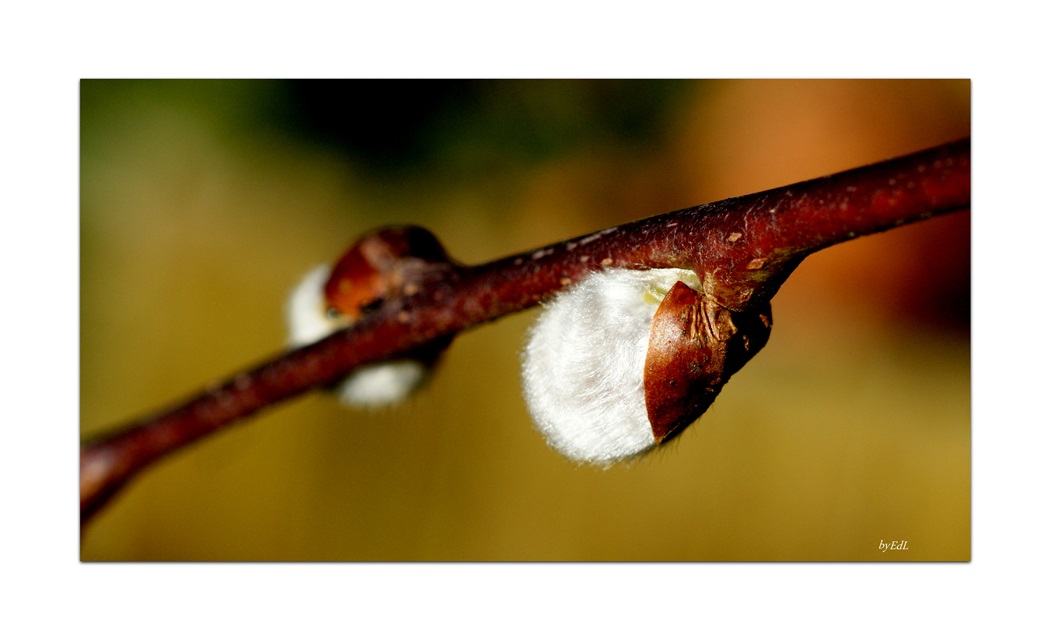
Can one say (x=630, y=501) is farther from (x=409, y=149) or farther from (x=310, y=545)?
(x=409, y=149)

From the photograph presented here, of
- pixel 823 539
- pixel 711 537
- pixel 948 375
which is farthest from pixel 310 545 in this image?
pixel 948 375

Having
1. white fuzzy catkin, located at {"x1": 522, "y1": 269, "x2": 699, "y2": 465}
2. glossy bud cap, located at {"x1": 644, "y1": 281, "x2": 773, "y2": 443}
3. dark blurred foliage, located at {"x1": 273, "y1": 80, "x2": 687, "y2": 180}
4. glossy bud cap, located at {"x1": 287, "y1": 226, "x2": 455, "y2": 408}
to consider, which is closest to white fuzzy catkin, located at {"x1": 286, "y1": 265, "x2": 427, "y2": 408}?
glossy bud cap, located at {"x1": 287, "y1": 226, "x2": 455, "y2": 408}

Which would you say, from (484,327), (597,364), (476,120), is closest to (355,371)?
(597,364)

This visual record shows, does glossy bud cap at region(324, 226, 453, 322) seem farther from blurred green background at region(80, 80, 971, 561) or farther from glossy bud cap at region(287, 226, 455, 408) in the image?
blurred green background at region(80, 80, 971, 561)

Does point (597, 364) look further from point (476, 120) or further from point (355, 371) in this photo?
point (476, 120)
